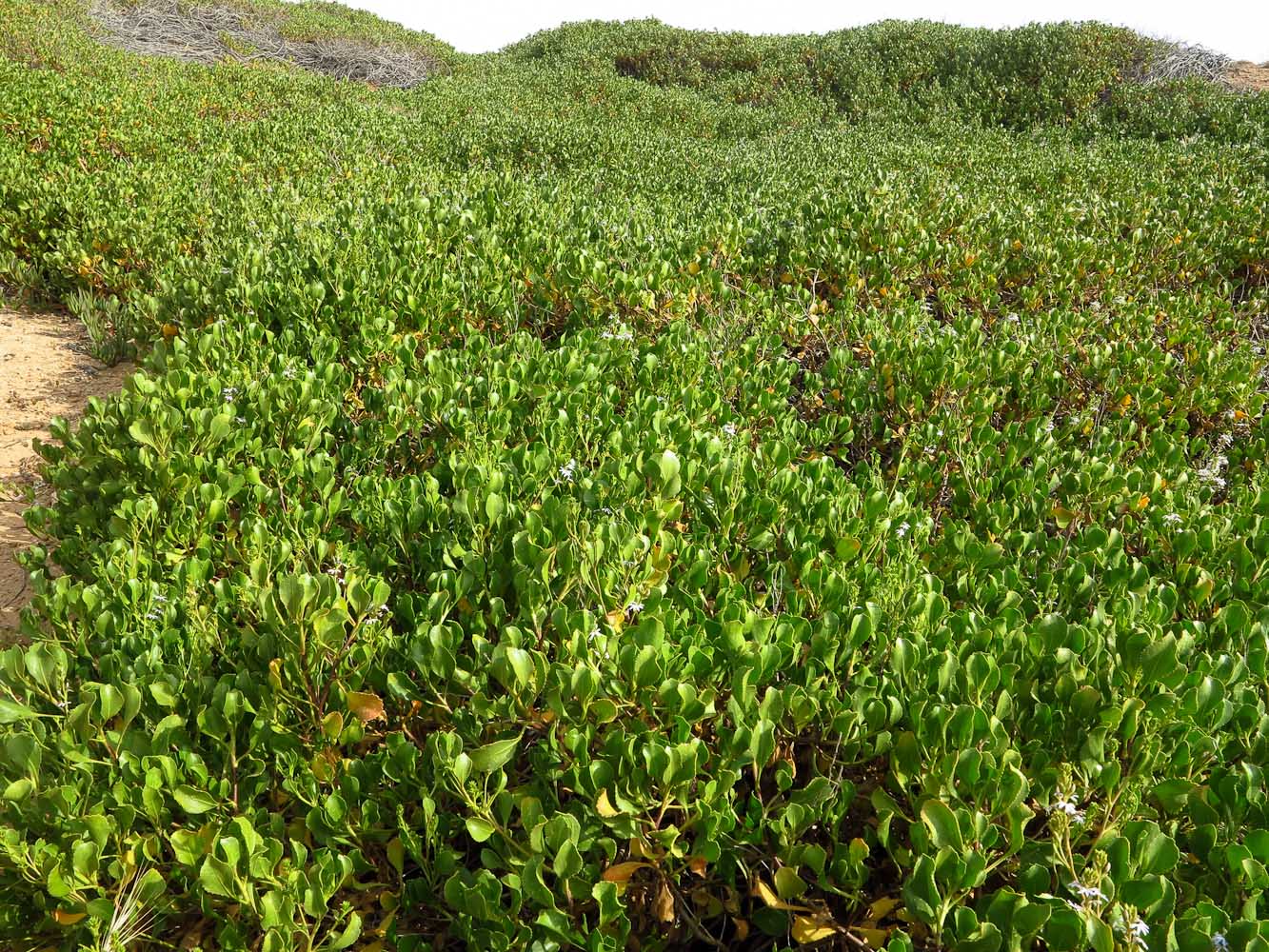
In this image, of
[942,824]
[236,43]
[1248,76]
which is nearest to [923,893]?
[942,824]

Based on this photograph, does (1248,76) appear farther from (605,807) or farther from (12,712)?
(12,712)

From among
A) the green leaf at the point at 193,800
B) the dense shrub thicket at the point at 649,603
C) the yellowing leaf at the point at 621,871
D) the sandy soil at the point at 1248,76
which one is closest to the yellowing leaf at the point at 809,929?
the dense shrub thicket at the point at 649,603

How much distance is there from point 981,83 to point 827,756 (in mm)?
16471

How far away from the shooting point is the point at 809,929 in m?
1.71

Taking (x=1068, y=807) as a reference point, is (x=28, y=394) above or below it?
below

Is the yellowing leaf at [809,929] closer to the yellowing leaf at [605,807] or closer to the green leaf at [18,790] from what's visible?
the yellowing leaf at [605,807]

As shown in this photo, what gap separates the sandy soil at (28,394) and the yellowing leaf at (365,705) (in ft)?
8.29

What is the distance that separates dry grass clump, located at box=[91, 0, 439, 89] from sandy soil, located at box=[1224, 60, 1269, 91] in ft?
54.0

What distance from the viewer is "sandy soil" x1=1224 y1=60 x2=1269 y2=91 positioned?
15373 mm

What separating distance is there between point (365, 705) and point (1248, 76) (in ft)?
66.8

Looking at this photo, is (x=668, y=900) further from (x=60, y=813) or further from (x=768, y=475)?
(x=768, y=475)

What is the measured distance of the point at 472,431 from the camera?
3322mm

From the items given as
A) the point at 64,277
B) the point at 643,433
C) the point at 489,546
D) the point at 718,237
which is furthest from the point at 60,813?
the point at 64,277

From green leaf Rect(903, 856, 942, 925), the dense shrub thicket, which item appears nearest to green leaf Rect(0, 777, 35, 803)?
the dense shrub thicket
